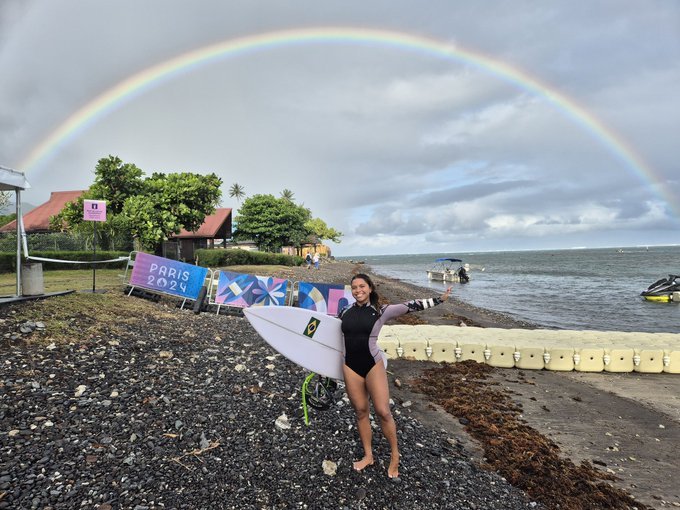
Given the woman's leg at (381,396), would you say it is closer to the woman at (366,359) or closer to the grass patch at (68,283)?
the woman at (366,359)

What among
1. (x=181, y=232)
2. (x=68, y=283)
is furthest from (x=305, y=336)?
(x=181, y=232)

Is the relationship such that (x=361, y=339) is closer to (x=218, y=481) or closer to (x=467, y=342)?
(x=218, y=481)

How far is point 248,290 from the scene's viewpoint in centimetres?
1612

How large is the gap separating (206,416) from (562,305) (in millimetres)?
35011

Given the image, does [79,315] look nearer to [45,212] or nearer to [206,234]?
[206,234]

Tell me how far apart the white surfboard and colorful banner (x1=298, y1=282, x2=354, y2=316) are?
8923 millimetres

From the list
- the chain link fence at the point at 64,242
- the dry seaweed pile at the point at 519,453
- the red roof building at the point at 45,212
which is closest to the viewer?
the dry seaweed pile at the point at 519,453

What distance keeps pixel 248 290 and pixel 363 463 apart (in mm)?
11573

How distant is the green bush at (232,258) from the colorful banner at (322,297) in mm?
27950

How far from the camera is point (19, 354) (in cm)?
747

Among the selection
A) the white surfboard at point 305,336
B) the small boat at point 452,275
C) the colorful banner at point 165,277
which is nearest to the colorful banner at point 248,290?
the colorful banner at point 165,277

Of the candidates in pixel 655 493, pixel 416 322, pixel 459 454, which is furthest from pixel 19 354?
pixel 416 322

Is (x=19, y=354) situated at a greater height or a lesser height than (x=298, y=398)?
greater

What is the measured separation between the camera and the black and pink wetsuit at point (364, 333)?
514 cm
